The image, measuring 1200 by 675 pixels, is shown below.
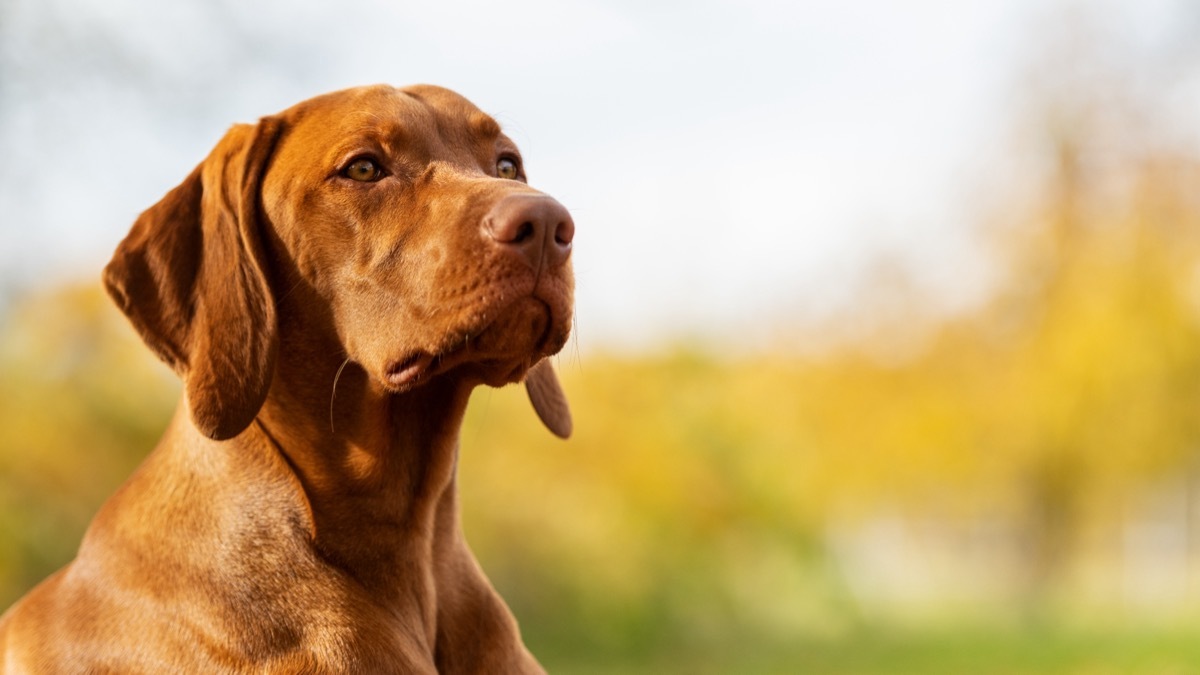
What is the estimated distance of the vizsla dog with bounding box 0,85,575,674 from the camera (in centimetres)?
320

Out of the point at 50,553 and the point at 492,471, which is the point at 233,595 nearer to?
the point at 50,553

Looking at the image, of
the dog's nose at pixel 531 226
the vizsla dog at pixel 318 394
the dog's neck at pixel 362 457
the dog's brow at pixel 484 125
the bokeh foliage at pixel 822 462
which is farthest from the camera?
the bokeh foliage at pixel 822 462

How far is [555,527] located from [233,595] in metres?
8.36

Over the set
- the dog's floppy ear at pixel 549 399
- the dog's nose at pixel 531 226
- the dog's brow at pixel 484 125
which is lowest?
the dog's floppy ear at pixel 549 399

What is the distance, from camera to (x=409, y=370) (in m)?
3.29

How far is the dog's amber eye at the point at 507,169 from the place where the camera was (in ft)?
12.8

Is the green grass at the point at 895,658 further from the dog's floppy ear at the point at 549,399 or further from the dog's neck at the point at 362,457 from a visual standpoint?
the dog's neck at the point at 362,457

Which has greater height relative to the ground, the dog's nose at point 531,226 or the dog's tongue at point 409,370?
the dog's nose at point 531,226

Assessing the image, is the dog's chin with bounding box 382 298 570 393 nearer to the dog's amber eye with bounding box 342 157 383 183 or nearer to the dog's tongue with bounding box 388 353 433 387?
the dog's tongue with bounding box 388 353 433 387

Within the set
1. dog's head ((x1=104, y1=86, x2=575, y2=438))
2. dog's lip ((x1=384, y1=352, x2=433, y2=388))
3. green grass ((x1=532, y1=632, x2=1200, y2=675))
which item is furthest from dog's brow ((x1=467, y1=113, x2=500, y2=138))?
green grass ((x1=532, y1=632, x2=1200, y2=675))

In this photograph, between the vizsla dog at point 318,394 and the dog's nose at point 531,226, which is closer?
the dog's nose at point 531,226

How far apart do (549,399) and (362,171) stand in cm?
102

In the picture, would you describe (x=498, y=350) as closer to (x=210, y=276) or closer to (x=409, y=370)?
(x=409, y=370)

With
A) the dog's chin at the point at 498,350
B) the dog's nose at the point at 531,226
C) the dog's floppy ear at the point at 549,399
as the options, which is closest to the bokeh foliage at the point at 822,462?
the dog's floppy ear at the point at 549,399
